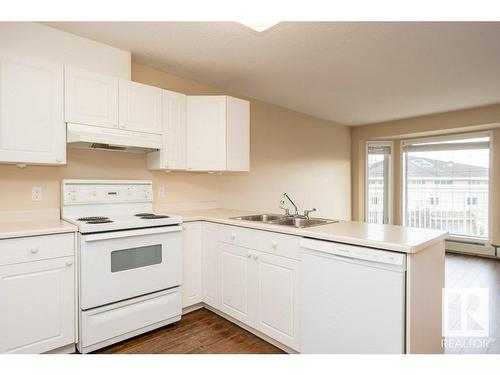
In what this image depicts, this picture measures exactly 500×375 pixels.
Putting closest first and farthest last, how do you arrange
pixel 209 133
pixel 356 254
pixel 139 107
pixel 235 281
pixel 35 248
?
pixel 356 254, pixel 35 248, pixel 235 281, pixel 139 107, pixel 209 133

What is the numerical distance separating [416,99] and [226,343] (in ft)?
12.7

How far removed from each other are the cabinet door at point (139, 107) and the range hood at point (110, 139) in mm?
62

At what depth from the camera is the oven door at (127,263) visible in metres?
1.94

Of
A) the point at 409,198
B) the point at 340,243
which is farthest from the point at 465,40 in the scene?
the point at 409,198

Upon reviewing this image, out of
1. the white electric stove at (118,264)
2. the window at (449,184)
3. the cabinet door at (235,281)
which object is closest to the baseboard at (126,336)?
the white electric stove at (118,264)

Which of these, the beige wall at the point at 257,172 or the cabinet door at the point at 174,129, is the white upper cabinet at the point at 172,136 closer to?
the cabinet door at the point at 174,129

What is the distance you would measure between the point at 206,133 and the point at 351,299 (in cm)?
200

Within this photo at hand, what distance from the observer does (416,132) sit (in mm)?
4988

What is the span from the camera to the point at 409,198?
18.4 feet

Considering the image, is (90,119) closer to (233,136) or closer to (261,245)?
(233,136)

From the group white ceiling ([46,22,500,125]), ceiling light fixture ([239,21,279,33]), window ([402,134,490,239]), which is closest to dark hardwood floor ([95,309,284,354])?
ceiling light fixture ([239,21,279,33])

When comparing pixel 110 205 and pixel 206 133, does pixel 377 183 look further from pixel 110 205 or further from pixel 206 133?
pixel 110 205

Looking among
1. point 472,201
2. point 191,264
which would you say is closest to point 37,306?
point 191,264
